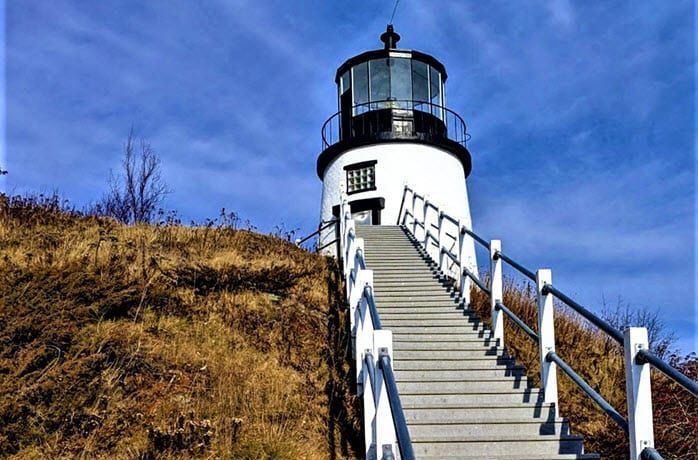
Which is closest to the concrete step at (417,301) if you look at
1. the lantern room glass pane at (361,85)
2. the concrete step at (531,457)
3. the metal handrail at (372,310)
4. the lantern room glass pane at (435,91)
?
the metal handrail at (372,310)

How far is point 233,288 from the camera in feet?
33.4

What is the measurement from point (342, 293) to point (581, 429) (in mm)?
4856

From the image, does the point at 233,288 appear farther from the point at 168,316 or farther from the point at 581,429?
the point at 581,429

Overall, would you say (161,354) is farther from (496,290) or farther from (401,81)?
(401,81)

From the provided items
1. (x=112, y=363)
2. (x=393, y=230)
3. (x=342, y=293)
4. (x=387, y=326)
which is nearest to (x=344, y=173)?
(x=393, y=230)

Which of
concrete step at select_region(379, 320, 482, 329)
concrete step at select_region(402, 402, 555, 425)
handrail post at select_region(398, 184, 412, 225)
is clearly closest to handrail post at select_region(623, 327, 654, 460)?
concrete step at select_region(402, 402, 555, 425)

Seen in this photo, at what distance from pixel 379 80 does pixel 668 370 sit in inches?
648

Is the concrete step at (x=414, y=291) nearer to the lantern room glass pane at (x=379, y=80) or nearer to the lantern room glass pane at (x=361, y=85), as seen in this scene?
the lantern room glass pane at (x=379, y=80)

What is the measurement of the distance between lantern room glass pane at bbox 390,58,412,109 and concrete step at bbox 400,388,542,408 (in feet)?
45.0

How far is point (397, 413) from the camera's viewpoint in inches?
131

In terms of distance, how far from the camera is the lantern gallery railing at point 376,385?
339 centimetres

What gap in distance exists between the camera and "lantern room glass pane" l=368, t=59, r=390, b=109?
19297 mm

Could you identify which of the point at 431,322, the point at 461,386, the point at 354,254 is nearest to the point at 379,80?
the point at 354,254

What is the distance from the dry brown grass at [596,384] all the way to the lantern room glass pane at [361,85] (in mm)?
9482
